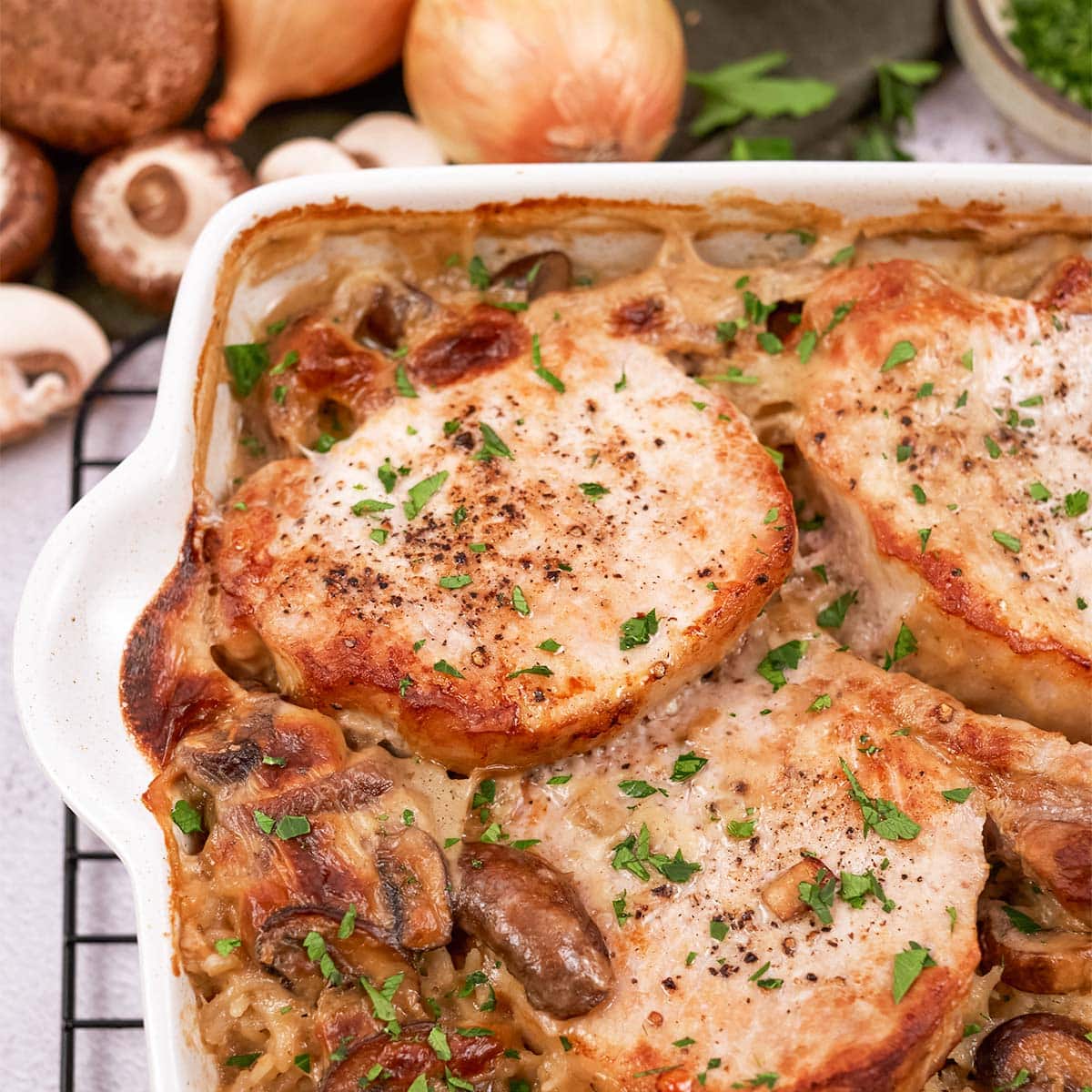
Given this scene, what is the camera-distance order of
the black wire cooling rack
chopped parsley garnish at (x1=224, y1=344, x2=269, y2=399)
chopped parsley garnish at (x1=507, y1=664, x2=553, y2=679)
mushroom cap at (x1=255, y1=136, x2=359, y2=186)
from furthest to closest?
1. mushroom cap at (x1=255, y1=136, x2=359, y2=186)
2. the black wire cooling rack
3. chopped parsley garnish at (x1=224, y1=344, x2=269, y2=399)
4. chopped parsley garnish at (x1=507, y1=664, x2=553, y2=679)

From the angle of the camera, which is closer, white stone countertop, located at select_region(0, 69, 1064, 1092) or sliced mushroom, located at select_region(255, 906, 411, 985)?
sliced mushroom, located at select_region(255, 906, 411, 985)

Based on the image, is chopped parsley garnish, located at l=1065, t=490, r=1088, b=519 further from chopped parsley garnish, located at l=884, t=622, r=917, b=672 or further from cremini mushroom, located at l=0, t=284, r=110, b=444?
cremini mushroom, located at l=0, t=284, r=110, b=444

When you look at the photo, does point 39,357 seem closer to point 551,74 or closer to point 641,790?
point 551,74

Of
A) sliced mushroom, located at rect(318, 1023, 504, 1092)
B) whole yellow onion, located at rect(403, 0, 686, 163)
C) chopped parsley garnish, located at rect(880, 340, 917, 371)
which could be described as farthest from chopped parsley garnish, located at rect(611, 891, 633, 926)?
whole yellow onion, located at rect(403, 0, 686, 163)

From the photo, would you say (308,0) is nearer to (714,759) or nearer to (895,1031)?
(714,759)

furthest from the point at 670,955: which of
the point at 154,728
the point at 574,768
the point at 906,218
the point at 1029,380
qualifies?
the point at 906,218

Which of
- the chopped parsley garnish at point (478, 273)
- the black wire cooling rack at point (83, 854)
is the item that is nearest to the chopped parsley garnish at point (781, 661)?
the chopped parsley garnish at point (478, 273)

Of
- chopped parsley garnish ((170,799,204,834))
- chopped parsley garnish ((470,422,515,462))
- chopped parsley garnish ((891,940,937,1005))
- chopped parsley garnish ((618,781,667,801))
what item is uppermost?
chopped parsley garnish ((470,422,515,462))

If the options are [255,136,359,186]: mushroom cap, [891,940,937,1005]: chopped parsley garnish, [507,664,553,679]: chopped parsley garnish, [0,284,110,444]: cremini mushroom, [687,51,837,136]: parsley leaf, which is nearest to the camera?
[891,940,937,1005]: chopped parsley garnish
